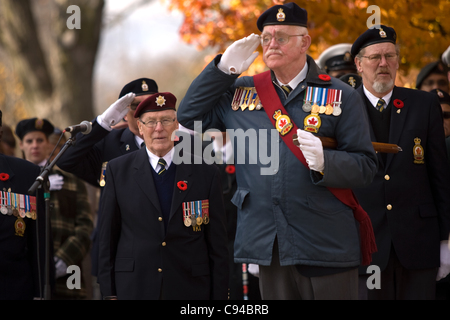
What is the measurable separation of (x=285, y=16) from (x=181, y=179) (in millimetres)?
1341

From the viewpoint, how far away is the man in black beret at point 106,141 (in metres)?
5.26

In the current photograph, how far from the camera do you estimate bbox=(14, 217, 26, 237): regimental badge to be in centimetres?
469

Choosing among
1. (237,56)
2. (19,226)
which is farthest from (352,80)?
(19,226)

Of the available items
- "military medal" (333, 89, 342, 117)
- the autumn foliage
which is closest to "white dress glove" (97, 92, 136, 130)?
"military medal" (333, 89, 342, 117)

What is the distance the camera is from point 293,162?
3.75 metres

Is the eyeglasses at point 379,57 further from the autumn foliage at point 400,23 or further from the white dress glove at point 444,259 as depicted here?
the autumn foliage at point 400,23

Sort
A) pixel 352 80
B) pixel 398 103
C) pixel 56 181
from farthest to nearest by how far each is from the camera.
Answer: pixel 56 181 < pixel 352 80 < pixel 398 103

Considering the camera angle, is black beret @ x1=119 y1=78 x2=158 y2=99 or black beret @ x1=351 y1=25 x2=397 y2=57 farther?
black beret @ x1=119 y1=78 x2=158 y2=99

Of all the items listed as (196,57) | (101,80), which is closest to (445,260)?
(196,57)

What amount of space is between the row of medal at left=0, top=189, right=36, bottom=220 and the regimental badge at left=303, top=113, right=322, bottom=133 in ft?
7.36

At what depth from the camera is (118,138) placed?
564 centimetres

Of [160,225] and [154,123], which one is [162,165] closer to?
[154,123]

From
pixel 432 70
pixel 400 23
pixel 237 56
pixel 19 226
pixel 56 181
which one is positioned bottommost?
pixel 19 226

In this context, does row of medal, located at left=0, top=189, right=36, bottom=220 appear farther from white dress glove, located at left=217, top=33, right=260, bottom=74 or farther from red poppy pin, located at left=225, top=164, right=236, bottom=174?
red poppy pin, located at left=225, top=164, right=236, bottom=174
